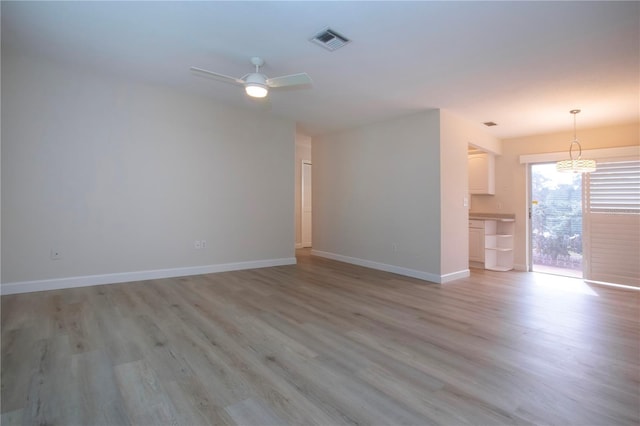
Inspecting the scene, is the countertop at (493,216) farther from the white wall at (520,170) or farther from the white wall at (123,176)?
the white wall at (123,176)

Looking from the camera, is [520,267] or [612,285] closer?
Answer: [612,285]

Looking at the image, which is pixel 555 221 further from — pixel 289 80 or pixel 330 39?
pixel 289 80

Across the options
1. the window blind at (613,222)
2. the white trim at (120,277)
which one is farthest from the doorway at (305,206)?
the window blind at (613,222)

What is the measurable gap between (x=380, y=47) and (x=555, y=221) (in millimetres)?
4984

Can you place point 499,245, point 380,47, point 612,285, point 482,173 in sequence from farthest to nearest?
point 482,173 → point 499,245 → point 612,285 → point 380,47

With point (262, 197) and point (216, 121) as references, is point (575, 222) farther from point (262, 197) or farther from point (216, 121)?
point (216, 121)


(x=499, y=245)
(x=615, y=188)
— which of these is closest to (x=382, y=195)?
(x=499, y=245)

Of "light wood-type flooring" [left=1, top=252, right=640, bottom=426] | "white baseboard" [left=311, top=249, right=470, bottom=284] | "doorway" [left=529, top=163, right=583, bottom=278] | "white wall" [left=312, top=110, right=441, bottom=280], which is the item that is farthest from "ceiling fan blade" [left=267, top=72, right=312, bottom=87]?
"doorway" [left=529, top=163, right=583, bottom=278]

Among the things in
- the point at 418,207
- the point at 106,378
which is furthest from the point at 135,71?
the point at 418,207

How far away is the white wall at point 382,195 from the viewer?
15.9 feet

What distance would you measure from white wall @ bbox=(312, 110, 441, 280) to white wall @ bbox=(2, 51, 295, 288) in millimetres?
1472

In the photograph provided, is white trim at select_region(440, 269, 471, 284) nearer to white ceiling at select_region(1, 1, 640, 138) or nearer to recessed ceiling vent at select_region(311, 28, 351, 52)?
white ceiling at select_region(1, 1, 640, 138)

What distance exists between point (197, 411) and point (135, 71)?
3896 millimetres

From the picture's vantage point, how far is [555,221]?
575 centimetres
